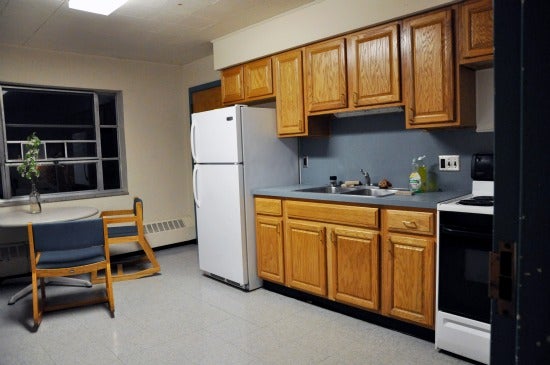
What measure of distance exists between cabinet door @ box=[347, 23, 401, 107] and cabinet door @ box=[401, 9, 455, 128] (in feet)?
0.23

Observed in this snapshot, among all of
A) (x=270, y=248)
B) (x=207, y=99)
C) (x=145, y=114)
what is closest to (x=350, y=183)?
(x=270, y=248)

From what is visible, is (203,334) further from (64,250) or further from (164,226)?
(164,226)

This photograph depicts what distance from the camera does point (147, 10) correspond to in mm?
3211

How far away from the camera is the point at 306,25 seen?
324 centimetres

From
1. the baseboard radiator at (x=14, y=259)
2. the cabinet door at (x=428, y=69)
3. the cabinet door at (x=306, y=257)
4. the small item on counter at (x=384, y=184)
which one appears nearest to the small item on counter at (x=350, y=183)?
the small item on counter at (x=384, y=184)

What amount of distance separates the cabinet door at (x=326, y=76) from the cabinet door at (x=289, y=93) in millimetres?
100

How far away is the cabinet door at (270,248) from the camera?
332cm

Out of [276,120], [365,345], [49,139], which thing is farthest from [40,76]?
[365,345]

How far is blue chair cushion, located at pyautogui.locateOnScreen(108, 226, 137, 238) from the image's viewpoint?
12.8ft

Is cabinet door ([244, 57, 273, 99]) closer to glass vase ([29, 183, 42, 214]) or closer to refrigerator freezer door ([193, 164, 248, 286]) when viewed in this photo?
refrigerator freezer door ([193, 164, 248, 286])

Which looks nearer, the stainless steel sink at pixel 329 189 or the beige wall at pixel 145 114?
the stainless steel sink at pixel 329 189

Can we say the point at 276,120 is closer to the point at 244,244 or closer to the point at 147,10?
the point at 244,244

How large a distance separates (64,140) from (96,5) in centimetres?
215

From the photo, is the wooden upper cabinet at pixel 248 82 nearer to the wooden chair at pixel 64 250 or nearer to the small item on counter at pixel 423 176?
the small item on counter at pixel 423 176
